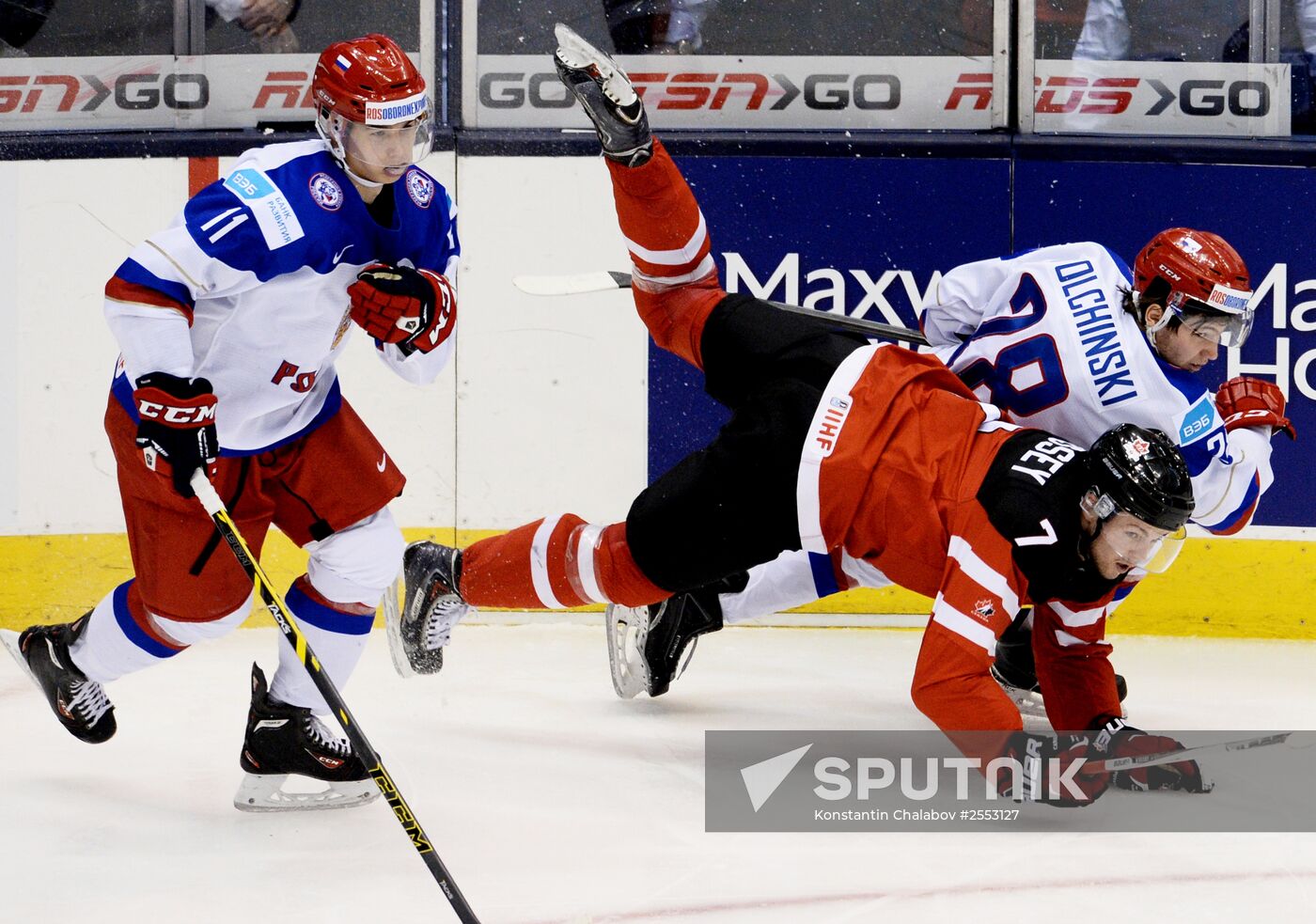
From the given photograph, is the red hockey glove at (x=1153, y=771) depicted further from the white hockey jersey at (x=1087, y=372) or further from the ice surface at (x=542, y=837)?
the white hockey jersey at (x=1087, y=372)

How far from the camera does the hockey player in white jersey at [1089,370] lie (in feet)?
9.84

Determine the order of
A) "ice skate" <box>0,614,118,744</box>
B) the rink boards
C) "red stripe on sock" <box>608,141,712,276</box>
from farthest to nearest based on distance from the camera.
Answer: the rink boards → "red stripe on sock" <box>608,141,712,276</box> → "ice skate" <box>0,614,118,744</box>

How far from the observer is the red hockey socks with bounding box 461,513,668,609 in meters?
2.84

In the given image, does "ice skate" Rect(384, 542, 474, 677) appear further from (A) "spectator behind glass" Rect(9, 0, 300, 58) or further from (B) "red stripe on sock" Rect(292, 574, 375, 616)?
(A) "spectator behind glass" Rect(9, 0, 300, 58)

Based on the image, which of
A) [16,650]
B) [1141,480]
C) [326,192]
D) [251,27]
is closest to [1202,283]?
[1141,480]

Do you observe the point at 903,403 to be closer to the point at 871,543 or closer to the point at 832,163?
the point at 871,543

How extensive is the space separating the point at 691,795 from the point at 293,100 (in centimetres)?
231

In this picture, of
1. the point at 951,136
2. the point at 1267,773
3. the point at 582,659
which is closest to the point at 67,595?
the point at 582,659

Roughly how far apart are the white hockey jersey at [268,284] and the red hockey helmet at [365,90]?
0.27 ft

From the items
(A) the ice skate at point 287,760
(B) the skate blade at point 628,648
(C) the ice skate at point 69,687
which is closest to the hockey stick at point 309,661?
(A) the ice skate at point 287,760

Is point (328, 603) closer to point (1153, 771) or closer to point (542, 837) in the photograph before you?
point (542, 837)

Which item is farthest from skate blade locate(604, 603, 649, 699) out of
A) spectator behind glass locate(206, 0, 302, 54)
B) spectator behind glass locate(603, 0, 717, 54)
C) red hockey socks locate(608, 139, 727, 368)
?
spectator behind glass locate(206, 0, 302, 54)

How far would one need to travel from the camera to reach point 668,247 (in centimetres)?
300

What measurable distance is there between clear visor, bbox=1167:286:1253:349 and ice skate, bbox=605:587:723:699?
108cm
